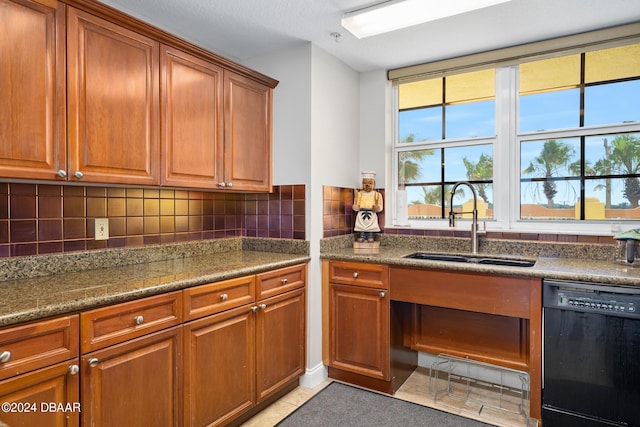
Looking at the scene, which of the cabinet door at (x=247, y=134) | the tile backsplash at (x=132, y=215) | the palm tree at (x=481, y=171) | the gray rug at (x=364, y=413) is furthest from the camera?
the palm tree at (x=481, y=171)

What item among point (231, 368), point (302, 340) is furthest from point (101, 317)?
point (302, 340)

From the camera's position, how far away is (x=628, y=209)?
95.3 inches

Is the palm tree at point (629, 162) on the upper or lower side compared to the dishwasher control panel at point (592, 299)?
upper

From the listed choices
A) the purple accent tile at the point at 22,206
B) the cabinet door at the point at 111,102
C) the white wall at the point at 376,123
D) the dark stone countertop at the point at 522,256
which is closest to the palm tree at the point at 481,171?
the dark stone countertop at the point at 522,256

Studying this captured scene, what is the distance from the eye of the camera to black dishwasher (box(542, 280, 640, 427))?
1784 mm

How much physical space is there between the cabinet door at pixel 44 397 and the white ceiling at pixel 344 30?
6.10 feet

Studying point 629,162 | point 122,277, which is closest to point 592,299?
point 629,162

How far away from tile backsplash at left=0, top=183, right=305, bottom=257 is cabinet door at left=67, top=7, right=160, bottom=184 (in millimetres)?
333

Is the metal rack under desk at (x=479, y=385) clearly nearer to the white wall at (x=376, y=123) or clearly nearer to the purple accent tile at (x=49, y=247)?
the white wall at (x=376, y=123)

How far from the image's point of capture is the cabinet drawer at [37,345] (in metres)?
1.17

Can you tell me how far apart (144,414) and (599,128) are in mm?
3003

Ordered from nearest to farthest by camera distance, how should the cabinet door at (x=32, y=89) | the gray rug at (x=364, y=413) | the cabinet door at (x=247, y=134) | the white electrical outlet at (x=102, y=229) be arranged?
the cabinet door at (x=32, y=89), the white electrical outlet at (x=102, y=229), the gray rug at (x=364, y=413), the cabinet door at (x=247, y=134)

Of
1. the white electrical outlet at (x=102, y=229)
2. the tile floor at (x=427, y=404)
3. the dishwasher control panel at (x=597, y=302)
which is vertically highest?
the white electrical outlet at (x=102, y=229)

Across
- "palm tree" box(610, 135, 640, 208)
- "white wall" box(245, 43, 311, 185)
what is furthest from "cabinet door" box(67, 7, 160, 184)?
"palm tree" box(610, 135, 640, 208)
